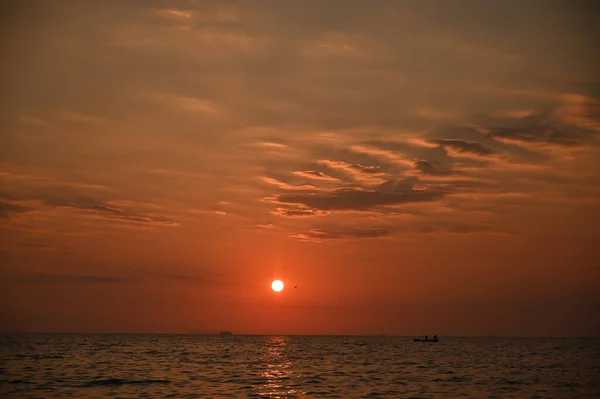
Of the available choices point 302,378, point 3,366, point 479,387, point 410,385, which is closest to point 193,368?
point 302,378

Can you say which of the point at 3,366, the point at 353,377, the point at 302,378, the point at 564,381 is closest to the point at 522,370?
the point at 564,381

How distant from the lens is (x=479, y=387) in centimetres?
5731

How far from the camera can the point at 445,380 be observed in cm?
6359

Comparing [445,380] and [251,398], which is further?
[445,380]

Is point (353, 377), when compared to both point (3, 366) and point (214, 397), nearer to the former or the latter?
point (214, 397)

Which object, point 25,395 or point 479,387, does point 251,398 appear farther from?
point 479,387

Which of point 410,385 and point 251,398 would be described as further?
point 410,385

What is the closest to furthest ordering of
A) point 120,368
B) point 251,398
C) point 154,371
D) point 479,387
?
point 251,398 < point 479,387 < point 154,371 < point 120,368

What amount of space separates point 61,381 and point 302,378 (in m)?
24.6

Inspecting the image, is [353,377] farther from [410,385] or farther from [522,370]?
[522,370]

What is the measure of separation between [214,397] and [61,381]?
20.8 meters

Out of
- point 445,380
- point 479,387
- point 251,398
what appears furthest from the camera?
point 445,380

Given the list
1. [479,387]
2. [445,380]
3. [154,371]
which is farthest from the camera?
[154,371]

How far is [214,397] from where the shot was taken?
4828 centimetres
